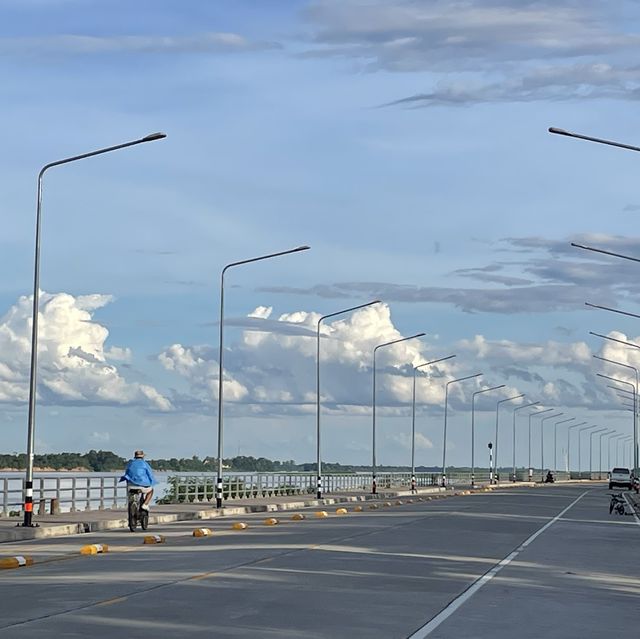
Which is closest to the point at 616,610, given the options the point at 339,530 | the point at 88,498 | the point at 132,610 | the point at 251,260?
the point at 132,610

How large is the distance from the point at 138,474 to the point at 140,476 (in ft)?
0.25

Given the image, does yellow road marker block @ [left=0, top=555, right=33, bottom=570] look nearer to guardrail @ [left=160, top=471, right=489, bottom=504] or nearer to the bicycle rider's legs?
the bicycle rider's legs

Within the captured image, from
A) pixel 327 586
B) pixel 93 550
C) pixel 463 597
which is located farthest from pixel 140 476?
pixel 463 597

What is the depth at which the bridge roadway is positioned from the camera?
15.3 metres

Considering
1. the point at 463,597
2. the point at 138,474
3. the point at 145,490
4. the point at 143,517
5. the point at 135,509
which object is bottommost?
the point at 463,597

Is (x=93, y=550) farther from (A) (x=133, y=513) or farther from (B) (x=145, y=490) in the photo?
(A) (x=133, y=513)

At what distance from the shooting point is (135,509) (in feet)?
117

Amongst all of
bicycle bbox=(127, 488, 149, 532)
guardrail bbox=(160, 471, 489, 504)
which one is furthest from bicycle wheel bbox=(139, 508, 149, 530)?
guardrail bbox=(160, 471, 489, 504)

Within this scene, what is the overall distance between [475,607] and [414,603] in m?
0.77

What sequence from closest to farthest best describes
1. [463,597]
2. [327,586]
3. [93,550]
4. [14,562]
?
[463,597] < [327,586] < [14,562] < [93,550]

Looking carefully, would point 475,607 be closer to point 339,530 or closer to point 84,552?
point 84,552

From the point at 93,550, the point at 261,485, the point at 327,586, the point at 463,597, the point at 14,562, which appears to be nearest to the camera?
the point at 463,597

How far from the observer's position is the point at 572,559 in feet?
87.9

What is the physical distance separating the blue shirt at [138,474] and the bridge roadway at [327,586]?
1.48 meters
